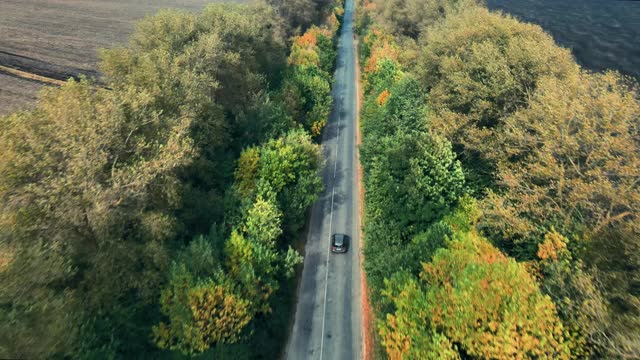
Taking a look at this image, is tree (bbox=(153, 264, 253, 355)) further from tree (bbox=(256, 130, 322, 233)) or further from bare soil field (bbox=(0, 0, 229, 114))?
bare soil field (bbox=(0, 0, 229, 114))

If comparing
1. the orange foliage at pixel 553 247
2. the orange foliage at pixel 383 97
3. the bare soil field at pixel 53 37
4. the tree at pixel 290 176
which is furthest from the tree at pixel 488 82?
the bare soil field at pixel 53 37

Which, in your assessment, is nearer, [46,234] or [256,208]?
[46,234]

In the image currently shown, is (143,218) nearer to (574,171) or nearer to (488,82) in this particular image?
(574,171)

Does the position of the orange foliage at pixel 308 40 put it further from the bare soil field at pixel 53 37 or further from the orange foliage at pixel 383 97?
the bare soil field at pixel 53 37

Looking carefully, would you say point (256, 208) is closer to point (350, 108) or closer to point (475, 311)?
point (475, 311)

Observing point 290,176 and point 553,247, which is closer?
point 553,247

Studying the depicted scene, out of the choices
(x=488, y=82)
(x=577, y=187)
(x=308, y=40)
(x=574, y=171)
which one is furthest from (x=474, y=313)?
(x=308, y=40)

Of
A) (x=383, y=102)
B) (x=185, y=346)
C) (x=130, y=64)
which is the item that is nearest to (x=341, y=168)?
(x=383, y=102)
